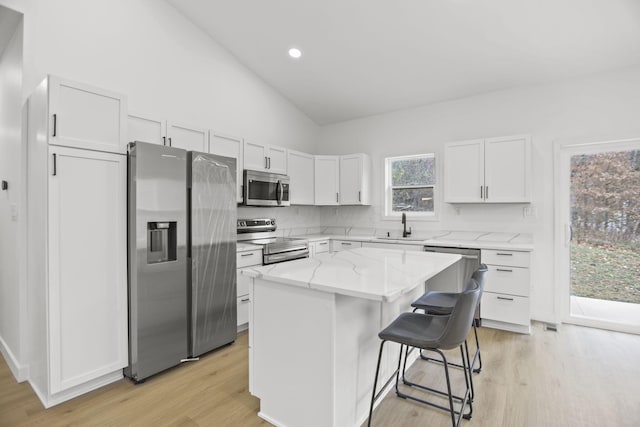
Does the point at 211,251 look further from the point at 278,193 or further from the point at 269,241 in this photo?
the point at 278,193

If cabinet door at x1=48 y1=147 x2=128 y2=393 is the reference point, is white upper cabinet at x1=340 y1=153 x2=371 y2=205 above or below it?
above

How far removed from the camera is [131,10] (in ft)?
10.5

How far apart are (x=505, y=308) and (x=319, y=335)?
2.67m

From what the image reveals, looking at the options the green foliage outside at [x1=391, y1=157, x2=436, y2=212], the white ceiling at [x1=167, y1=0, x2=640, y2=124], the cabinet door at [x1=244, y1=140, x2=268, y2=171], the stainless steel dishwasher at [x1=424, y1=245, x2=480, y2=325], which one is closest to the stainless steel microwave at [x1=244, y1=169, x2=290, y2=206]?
the cabinet door at [x1=244, y1=140, x2=268, y2=171]

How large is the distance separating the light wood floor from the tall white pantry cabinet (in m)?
0.19

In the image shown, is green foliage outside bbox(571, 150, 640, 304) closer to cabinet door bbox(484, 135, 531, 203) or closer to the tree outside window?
cabinet door bbox(484, 135, 531, 203)

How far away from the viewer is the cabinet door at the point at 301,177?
4.66 m

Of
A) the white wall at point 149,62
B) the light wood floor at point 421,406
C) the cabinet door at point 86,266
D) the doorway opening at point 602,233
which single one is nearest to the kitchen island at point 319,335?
the light wood floor at point 421,406

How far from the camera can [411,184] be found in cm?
479


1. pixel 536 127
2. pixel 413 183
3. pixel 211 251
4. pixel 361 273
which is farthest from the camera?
pixel 413 183

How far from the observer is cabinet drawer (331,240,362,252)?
4609 millimetres

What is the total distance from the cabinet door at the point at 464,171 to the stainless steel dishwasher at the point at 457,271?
0.67m

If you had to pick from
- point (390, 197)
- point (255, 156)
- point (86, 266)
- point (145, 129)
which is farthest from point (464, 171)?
point (86, 266)

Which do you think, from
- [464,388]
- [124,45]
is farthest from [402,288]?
[124,45]
